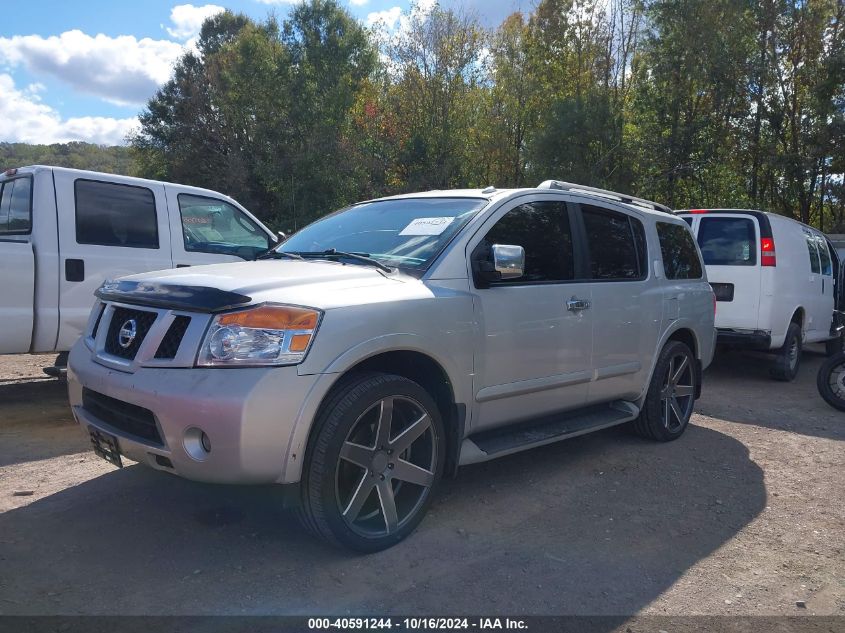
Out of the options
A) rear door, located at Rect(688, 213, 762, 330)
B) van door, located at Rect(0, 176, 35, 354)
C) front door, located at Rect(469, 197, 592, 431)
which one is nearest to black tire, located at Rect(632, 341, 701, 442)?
front door, located at Rect(469, 197, 592, 431)

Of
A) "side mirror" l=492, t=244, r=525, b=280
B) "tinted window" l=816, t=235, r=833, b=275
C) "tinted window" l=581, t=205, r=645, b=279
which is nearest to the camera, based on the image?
Answer: "side mirror" l=492, t=244, r=525, b=280

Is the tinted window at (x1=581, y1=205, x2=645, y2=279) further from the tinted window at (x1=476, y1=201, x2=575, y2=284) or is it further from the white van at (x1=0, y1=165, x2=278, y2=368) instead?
the white van at (x1=0, y1=165, x2=278, y2=368)

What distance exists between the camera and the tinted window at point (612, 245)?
4973 mm

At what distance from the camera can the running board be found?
400 cm

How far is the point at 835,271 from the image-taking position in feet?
36.3

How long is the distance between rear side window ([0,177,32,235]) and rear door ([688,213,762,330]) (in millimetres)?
7299

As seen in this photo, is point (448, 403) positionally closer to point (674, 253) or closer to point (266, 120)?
point (674, 253)

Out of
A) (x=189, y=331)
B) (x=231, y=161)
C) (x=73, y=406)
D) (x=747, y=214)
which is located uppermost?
(x=231, y=161)

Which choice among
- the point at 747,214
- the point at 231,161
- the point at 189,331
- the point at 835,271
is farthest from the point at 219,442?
the point at 231,161

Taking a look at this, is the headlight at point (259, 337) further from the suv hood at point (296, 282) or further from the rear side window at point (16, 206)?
the rear side window at point (16, 206)

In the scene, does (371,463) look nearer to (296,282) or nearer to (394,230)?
(296,282)

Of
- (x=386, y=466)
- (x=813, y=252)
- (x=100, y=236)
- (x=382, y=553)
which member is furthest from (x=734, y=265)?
(x=100, y=236)

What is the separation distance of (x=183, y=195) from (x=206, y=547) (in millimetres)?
4632

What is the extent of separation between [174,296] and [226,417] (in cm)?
72
